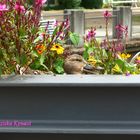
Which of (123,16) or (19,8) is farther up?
(19,8)

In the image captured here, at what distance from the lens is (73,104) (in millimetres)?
2223

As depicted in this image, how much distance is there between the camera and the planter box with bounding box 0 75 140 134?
7.20 ft

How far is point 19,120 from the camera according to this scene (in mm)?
2242

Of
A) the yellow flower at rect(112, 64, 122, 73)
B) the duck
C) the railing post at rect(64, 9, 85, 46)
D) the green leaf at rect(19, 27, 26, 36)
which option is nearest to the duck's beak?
the duck

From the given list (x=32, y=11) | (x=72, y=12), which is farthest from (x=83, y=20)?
(x=32, y=11)

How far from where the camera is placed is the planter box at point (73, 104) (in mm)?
2193

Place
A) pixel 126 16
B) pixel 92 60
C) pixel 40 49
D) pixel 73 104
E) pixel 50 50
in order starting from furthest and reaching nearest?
pixel 126 16 < pixel 92 60 < pixel 50 50 < pixel 40 49 < pixel 73 104

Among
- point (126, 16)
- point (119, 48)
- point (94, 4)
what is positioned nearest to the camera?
point (119, 48)

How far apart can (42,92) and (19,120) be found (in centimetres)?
16

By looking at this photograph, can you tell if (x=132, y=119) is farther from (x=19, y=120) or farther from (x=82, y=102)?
(x=19, y=120)

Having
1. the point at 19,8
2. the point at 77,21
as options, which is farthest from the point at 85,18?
the point at 19,8

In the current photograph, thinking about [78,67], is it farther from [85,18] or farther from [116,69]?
[85,18]

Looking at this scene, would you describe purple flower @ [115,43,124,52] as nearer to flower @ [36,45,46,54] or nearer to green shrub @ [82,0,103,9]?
flower @ [36,45,46,54]

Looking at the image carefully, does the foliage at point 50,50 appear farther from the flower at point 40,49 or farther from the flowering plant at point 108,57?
the flowering plant at point 108,57
